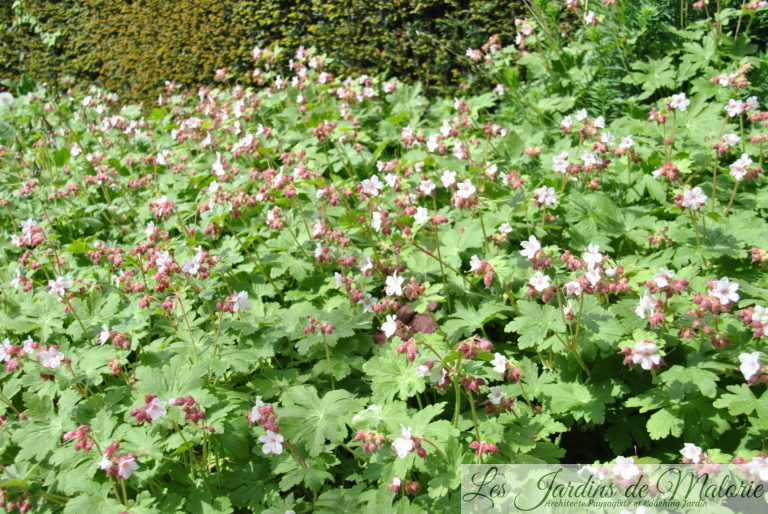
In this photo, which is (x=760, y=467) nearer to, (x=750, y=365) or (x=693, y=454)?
(x=693, y=454)

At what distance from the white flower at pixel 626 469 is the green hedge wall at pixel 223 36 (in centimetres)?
382

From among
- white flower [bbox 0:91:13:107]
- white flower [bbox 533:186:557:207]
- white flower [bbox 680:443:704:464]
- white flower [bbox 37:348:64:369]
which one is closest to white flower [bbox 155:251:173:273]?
white flower [bbox 37:348:64:369]

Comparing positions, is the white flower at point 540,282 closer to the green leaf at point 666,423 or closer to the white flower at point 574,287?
the white flower at point 574,287

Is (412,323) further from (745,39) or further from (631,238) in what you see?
(745,39)

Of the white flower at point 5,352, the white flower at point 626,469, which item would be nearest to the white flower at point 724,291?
the white flower at point 626,469

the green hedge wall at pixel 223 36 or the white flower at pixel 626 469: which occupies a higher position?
the green hedge wall at pixel 223 36

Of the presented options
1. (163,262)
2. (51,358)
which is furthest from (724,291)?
(51,358)

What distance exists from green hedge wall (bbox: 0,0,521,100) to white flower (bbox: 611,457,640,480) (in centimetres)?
382

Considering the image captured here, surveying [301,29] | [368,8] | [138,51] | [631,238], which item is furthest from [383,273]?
[138,51]

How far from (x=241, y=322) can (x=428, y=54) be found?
3.95 meters

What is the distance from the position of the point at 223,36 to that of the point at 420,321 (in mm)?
5563

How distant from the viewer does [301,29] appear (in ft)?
21.6

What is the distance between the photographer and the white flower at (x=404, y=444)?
1971 millimetres

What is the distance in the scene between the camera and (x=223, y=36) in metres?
7.21
